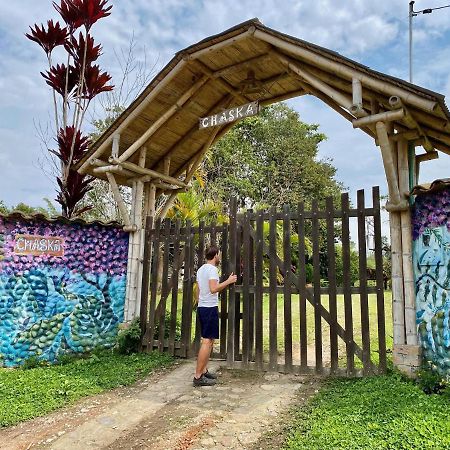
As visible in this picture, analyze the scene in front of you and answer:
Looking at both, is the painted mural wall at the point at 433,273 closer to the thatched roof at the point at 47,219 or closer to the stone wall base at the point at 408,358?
the stone wall base at the point at 408,358

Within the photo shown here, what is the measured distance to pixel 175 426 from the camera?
4023 mm

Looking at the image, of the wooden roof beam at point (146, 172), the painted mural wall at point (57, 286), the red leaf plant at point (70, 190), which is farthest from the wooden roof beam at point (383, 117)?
the red leaf plant at point (70, 190)

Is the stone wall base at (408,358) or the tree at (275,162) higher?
the tree at (275,162)

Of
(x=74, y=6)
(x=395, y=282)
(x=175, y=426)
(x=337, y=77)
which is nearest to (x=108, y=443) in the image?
(x=175, y=426)

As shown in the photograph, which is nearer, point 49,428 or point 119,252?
point 49,428

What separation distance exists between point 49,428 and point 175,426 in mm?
1362

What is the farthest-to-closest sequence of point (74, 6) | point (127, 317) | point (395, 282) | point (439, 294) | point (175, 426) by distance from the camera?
1. point (74, 6)
2. point (127, 317)
3. point (395, 282)
4. point (439, 294)
5. point (175, 426)

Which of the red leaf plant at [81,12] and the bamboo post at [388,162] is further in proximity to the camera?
the red leaf plant at [81,12]

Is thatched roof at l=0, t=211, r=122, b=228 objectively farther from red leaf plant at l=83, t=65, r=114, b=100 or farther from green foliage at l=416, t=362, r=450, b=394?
green foliage at l=416, t=362, r=450, b=394

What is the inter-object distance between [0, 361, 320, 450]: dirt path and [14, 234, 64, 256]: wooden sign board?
282cm

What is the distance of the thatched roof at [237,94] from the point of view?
4.87 m

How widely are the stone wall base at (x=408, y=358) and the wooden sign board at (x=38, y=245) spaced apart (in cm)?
548

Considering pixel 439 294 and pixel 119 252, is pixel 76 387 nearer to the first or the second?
pixel 119 252

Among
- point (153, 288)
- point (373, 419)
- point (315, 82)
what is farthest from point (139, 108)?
point (373, 419)
